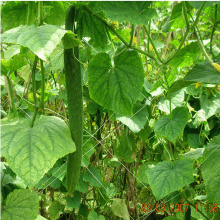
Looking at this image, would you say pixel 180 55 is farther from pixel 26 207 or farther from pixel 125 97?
pixel 26 207

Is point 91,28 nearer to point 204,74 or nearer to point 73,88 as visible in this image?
point 73,88

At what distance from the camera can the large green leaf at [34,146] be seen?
517mm

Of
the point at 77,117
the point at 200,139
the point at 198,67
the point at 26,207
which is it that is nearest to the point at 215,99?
the point at 200,139

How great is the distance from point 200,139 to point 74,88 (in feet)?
2.82

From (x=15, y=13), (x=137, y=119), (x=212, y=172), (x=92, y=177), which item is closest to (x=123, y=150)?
(x=92, y=177)

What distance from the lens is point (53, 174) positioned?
1.20 meters

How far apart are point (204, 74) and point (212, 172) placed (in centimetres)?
32

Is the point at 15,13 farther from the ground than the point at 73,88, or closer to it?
farther from the ground

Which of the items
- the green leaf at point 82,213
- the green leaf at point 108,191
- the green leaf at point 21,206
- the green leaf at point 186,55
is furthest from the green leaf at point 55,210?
the green leaf at point 186,55

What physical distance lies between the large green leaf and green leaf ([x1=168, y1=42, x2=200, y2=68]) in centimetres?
48

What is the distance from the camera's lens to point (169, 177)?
35.0 inches

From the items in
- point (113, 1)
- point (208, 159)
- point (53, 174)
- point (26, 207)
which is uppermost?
point (113, 1)

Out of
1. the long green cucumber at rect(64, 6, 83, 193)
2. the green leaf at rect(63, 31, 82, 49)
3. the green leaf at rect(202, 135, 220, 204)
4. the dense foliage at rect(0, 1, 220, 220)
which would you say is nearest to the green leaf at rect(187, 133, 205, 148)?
the dense foliage at rect(0, 1, 220, 220)
